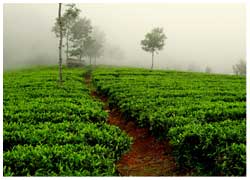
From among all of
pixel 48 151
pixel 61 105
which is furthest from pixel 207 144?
pixel 61 105

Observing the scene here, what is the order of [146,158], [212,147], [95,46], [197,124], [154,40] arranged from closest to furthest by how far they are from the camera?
[212,147] → [197,124] → [146,158] → [154,40] → [95,46]

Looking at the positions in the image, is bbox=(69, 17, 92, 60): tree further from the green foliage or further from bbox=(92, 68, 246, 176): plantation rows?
the green foliage

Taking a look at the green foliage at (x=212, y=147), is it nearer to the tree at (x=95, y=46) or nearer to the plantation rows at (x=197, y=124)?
the plantation rows at (x=197, y=124)

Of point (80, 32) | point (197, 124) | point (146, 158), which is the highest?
point (80, 32)

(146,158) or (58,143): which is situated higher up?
(58,143)

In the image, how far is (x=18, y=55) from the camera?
177 metres

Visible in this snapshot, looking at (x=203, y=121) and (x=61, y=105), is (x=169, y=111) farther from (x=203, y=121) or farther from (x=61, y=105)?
(x=61, y=105)

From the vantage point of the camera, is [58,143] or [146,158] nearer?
[58,143]

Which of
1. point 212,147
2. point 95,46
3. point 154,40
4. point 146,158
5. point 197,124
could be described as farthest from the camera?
point 95,46

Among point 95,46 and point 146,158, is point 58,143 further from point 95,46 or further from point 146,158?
point 95,46

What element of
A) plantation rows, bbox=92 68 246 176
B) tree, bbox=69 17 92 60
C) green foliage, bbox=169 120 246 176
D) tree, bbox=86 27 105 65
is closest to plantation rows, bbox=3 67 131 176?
green foliage, bbox=169 120 246 176

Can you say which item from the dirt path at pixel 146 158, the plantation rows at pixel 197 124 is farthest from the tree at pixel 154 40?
the dirt path at pixel 146 158

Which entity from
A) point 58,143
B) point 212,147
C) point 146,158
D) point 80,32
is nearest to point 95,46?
point 80,32

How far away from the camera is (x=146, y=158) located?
14.0m
